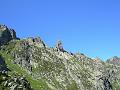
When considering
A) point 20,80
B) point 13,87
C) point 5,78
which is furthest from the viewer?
point 20,80

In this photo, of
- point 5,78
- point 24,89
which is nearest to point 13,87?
point 24,89

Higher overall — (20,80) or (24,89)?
(20,80)

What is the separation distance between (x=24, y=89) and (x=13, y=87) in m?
3.14

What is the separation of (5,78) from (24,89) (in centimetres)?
875

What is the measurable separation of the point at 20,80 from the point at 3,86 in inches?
443

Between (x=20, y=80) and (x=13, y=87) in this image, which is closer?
(x=13, y=87)

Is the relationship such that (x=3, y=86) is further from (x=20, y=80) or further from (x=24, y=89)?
(x=20, y=80)

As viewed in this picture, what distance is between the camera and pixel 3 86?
78.1m

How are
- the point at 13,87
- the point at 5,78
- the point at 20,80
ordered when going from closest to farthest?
the point at 13,87 < the point at 5,78 < the point at 20,80

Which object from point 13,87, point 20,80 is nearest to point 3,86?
point 13,87

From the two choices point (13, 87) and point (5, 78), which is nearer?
point (13, 87)

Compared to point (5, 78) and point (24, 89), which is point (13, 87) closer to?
point (24, 89)

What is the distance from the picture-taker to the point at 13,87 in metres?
75.9

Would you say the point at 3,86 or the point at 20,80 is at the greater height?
the point at 20,80
